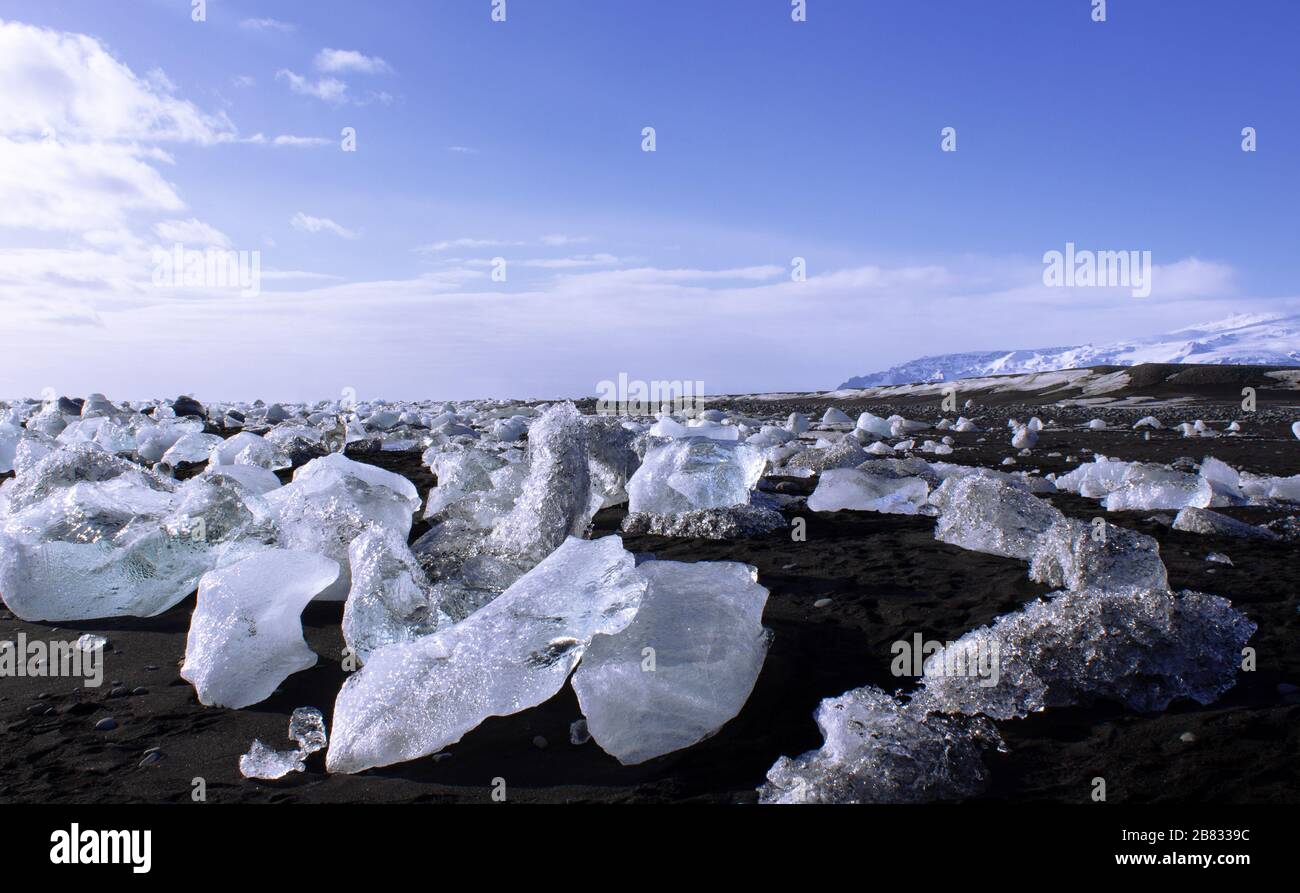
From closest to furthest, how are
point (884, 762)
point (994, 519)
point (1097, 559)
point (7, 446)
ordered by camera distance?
point (884, 762), point (1097, 559), point (994, 519), point (7, 446)

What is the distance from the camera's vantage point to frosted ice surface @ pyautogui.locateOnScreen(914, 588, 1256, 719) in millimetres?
2428

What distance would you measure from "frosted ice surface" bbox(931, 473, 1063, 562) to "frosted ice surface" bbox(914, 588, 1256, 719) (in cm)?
96

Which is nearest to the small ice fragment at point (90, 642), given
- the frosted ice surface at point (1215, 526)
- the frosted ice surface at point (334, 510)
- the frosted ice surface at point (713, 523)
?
the frosted ice surface at point (334, 510)

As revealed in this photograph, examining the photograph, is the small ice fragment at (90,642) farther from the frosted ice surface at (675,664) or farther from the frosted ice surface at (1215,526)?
the frosted ice surface at (1215,526)

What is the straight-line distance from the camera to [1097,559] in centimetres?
319

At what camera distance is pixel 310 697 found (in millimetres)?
2750

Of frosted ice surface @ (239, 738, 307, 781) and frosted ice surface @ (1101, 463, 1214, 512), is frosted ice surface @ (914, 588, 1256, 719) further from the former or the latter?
frosted ice surface @ (1101, 463, 1214, 512)

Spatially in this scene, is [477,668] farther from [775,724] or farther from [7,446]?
[7,446]

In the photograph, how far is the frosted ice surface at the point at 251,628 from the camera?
2.74 meters

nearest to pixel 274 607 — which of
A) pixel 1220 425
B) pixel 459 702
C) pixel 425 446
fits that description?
pixel 459 702

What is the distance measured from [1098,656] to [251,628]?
9.21ft

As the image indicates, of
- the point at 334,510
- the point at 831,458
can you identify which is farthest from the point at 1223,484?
the point at 334,510

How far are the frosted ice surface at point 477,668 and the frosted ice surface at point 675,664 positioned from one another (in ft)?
0.29

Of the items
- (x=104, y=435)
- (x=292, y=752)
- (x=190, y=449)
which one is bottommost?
(x=292, y=752)
